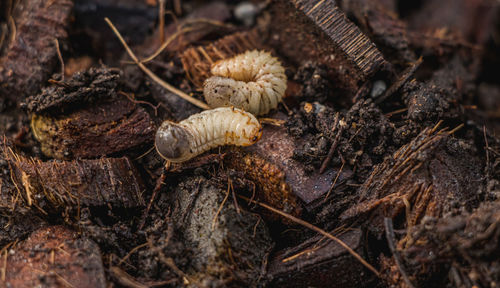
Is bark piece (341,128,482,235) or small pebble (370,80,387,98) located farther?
small pebble (370,80,387,98)

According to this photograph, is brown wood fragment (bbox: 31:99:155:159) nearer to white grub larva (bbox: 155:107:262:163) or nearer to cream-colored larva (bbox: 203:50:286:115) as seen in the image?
white grub larva (bbox: 155:107:262:163)

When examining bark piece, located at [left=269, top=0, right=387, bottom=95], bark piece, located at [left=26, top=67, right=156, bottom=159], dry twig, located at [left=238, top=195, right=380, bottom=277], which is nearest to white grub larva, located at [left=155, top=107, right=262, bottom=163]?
bark piece, located at [left=26, top=67, right=156, bottom=159]

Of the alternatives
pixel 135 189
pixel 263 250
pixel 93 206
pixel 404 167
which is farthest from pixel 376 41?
pixel 93 206

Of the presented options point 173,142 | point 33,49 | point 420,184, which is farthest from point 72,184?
point 420,184

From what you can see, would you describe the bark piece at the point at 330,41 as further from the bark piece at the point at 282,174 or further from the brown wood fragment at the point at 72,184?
the brown wood fragment at the point at 72,184

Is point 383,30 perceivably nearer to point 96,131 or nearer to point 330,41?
point 330,41

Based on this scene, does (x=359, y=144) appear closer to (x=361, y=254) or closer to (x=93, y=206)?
(x=361, y=254)

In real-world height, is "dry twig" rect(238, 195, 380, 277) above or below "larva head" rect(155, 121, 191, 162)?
below
